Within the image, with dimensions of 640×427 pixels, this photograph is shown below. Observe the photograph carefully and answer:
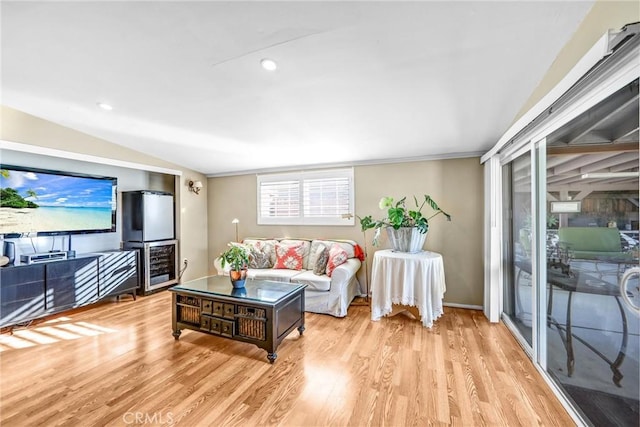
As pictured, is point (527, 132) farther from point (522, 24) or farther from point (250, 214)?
point (250, 214)

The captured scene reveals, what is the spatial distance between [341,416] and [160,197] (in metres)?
4.14

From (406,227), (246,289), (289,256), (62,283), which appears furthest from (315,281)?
(62,283)

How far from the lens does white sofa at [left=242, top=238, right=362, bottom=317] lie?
10.7ft

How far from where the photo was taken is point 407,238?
3.34 metres

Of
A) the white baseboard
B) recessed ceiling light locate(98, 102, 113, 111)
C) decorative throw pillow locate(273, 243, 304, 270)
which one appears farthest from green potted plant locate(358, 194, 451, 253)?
recessed ceiling light locate(98, 102, 113, 111)

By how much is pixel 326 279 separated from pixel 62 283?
10.4 ft

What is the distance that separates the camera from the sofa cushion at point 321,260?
141 inches

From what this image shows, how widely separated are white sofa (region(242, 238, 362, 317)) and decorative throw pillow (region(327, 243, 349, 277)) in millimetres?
61

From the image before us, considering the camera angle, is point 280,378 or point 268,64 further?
point 280,378

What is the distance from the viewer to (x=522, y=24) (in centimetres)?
147

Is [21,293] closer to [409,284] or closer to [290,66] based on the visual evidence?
[290,66]

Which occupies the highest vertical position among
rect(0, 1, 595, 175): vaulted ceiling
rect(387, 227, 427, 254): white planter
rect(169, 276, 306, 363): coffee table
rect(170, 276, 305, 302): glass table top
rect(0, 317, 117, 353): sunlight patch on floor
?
rect(0, 1, 595, 175): vaulted ceiling

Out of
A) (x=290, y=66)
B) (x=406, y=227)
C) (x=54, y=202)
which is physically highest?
(x=290, y=66)

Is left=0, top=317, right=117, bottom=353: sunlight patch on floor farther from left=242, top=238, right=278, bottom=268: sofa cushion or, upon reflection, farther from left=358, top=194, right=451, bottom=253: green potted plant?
left=358, top=194, right=451, bottom=253: green potted plant
